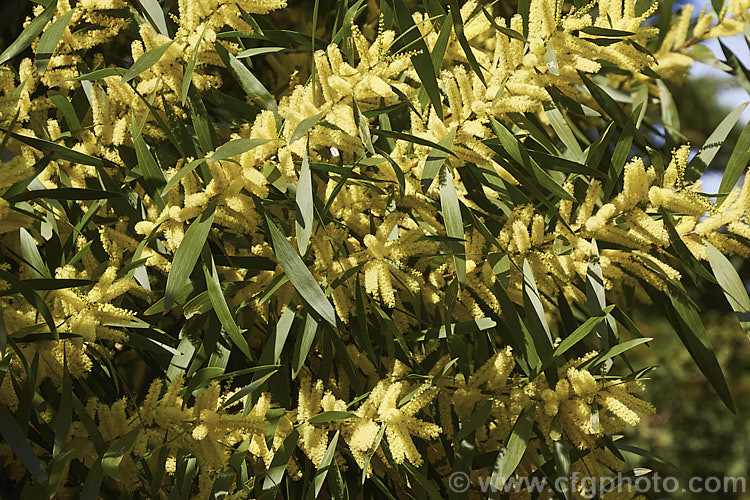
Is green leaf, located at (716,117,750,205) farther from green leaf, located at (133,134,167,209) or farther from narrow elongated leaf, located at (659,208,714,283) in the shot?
green leaf, located at (133,134,167,209)

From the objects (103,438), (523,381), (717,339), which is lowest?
(717,339)

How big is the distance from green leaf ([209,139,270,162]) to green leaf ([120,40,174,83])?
12 centimetres

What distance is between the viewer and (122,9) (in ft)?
3.00

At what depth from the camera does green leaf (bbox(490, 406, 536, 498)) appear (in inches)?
30.5

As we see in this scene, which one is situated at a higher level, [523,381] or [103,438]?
[103,438]

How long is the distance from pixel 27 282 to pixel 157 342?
16cm

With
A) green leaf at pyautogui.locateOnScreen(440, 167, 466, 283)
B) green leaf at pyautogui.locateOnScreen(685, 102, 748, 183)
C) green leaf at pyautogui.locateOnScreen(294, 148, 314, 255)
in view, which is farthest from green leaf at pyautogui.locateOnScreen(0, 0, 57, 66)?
green leaf at pyautogui.locateOnScreen(685, 102, 748, 183)

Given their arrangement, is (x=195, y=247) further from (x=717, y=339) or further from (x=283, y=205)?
(x=717, y=339)

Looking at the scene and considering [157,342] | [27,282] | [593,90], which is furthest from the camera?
[593,90]

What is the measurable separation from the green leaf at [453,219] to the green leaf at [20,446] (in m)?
0.42

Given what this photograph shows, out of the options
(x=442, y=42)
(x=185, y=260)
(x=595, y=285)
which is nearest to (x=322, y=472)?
(x=185, y=260)

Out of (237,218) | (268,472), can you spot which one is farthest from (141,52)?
(268,472)

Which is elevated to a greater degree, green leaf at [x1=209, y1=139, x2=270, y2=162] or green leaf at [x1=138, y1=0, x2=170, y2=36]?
green leaf at [x1=138, y1=0, x2=170, y2=36]

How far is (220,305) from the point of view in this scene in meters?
0.71
